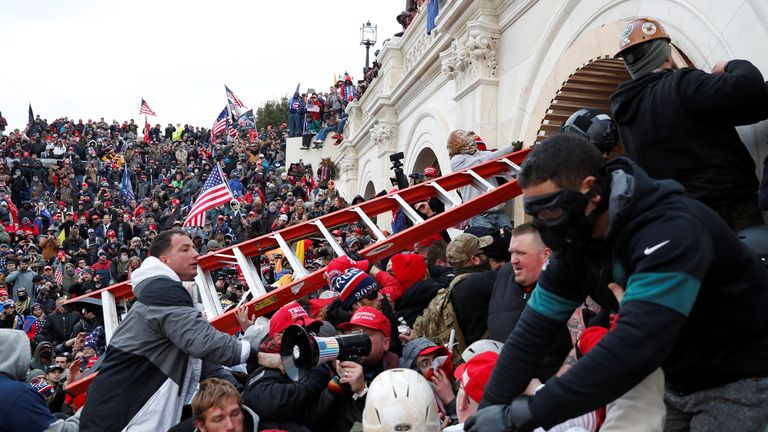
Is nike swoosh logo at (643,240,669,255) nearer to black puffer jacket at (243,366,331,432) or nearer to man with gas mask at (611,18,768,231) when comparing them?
man with gas mask at (611,18,768,231)

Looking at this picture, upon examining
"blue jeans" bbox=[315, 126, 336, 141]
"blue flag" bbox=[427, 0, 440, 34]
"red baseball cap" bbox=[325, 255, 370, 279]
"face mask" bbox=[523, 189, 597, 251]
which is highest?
"blue flag" bbox=[427, 0, 440, 34]

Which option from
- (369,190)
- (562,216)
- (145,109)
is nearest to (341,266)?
(562,216)

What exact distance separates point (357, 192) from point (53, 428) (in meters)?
17.7

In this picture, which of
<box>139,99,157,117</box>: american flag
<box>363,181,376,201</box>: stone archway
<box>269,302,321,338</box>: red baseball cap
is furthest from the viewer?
<box>139,99,157,117</box>: american flag

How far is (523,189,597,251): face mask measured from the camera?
221 cm

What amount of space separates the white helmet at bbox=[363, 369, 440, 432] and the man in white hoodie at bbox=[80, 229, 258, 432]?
1340 millimetres

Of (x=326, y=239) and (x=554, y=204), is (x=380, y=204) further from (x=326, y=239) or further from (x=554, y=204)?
(x=554, y=204)

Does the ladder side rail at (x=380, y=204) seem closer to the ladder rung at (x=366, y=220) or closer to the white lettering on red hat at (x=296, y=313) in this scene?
the ladder rung at (x=366, y=220)

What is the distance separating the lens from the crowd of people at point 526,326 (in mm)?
2086

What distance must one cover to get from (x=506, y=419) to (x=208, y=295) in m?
4.92

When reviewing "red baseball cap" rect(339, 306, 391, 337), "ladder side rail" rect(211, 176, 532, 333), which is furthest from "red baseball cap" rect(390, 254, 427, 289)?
"red baseball cap" rect(339, 306, 391, 337)

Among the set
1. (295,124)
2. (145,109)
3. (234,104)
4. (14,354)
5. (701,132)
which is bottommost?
(14,354)

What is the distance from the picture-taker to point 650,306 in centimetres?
200

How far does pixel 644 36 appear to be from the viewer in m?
3.97
